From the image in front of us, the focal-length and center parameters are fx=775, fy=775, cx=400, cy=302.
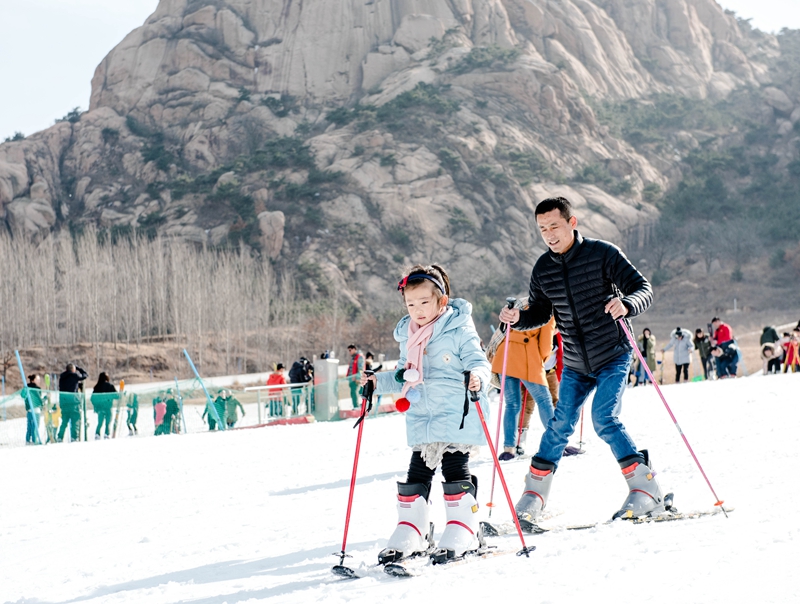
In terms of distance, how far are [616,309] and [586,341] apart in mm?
438

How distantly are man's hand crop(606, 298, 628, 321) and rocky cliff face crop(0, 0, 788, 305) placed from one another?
4838 cm

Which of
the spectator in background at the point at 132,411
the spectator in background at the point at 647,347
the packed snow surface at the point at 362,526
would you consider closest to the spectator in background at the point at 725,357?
the spectator in background at the point at 647,347

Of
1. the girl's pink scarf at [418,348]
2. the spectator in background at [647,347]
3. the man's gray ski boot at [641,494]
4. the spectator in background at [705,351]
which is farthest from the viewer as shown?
the spectator in background at [705,351]

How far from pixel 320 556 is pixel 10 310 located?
4770 cm

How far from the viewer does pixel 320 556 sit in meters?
3.88

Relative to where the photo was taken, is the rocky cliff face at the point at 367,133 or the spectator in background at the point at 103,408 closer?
the spectator in background at the point at 103,408

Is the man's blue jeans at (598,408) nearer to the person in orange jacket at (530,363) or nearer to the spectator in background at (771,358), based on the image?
the person in orange jacket at (530,363)

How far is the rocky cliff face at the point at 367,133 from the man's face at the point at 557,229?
1887 inches

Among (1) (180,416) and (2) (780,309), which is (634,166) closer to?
(2) (780,309)

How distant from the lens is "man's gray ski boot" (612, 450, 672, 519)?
4016 mm

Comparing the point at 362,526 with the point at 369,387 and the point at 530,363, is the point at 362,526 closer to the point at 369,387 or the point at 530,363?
the point at 369,387

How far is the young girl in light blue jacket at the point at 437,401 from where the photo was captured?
3600 millimetres

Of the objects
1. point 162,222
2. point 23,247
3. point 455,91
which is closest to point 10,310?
point 23,247

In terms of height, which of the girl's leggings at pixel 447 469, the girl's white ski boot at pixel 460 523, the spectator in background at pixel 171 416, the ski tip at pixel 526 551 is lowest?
the spectator in background at pixel 171 416
